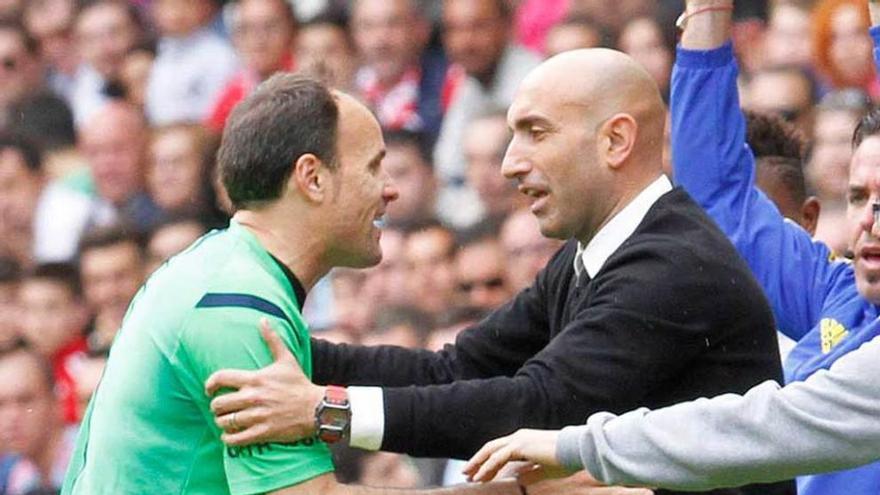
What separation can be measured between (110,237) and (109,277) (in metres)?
0.19

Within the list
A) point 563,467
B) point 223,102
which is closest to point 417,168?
point 223,102

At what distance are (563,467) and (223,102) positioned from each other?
580 cm

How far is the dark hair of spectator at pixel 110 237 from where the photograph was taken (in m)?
9.75

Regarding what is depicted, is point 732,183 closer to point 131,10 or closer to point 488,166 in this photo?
point 488,166

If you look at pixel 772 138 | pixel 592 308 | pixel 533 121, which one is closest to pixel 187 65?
pixel 772 138

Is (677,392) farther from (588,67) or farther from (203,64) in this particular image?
(203,64)

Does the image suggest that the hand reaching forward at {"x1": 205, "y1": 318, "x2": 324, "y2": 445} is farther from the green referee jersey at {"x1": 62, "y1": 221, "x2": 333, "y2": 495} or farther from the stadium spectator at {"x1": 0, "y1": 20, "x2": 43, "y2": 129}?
the stadium spectator at {"x1": 0, "y1": 20, "x2": 43, "y2": 129}

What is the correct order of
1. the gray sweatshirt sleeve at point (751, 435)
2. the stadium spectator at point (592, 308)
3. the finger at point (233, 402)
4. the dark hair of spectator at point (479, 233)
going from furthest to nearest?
the dark hair of spectator at point (479, 233), the stadium spectator at point (592, 308), the finger at point (233, 402), the gray sweatshirt sleeve at point (751, 435)

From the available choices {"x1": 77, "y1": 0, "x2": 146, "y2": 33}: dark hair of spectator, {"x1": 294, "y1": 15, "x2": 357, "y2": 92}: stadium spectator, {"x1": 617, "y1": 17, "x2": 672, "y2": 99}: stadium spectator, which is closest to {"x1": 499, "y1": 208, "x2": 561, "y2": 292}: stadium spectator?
{"x1": 617, "y1": 17, "x2": 672, "y2": 99}: stadium spectator

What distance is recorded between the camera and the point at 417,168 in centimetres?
895

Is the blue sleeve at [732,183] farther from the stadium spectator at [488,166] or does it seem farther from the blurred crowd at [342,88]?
the stadium spectator at [488,166]

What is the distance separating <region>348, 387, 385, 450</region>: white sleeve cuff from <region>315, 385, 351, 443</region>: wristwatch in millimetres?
17

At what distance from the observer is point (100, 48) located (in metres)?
10.3

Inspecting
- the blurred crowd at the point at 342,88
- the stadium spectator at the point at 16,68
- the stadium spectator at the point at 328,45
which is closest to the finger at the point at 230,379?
the blurred crowd at the point at 342,88
